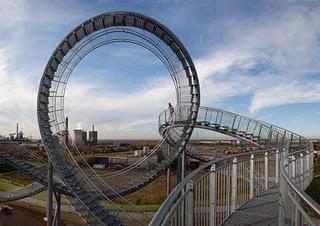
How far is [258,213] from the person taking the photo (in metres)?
6.02

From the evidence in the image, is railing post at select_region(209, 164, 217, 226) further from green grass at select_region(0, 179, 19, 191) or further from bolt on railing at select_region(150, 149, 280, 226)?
green grass at select_region(0, 179, 19, 191)

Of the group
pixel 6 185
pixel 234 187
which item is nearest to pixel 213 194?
pixel 234 187

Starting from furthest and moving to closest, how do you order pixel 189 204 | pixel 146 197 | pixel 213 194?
pixel 146 197 < pixel 213 194 < pixel 189 204

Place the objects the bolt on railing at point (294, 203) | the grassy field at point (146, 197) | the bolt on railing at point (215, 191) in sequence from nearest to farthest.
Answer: the bolt on railing at point (294, 203) → the bolt on railing at point (215, 191) → the grassy field at point (146, 197)

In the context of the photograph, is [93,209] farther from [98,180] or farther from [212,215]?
[212,215]

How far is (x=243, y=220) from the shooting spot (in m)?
5.60

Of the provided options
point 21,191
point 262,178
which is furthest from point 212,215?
point 21,191

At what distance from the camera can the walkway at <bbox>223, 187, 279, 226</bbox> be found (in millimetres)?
5480

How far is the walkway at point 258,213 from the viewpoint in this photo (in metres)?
5.48

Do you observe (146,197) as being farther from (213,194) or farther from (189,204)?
(189,204)

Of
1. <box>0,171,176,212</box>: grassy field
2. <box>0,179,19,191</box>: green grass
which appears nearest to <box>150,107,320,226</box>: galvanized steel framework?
<box>0,171,176,212</box>: grassy field

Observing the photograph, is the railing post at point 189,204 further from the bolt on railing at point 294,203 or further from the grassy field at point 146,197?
the grassy field at point 146,197

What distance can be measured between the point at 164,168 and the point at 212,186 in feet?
38.3

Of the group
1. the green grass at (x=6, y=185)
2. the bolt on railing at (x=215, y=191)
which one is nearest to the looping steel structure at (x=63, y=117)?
the bolt on railing at (x=215, y=191)
